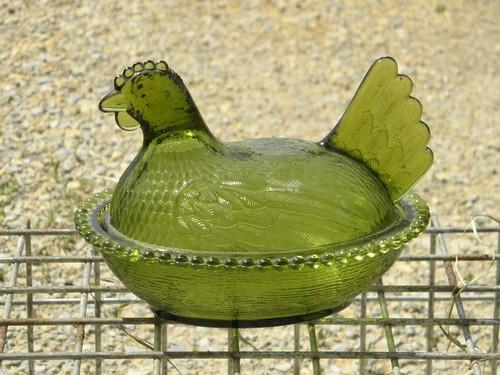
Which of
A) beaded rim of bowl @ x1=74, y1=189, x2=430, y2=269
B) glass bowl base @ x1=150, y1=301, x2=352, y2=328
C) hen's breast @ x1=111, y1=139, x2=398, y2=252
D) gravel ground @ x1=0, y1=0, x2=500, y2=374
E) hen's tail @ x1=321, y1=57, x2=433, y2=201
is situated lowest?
glass bowl base @ x1=150, y1=301, x2=352, y2=328

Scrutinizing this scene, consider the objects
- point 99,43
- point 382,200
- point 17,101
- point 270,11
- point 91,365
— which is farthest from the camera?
point 270,11

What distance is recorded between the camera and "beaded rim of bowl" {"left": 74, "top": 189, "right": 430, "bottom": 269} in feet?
3.70

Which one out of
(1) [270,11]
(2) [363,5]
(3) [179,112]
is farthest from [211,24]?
(3) [179,112]

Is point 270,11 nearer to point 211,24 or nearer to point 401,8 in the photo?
point 211,24

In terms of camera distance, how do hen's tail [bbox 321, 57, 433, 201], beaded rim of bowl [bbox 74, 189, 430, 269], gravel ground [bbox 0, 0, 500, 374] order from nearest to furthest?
1. beaded rim of bowl [bbox 74, 189, 430, 269]
2. hen's tail [bbox 321, 57, 433, 201]
3. gravel ground [bbox 0, 0, 500, 374]

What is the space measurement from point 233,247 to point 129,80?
9.3 inches

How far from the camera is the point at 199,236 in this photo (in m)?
1.17

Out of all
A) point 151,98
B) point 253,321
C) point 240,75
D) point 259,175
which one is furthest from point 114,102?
point 240,75

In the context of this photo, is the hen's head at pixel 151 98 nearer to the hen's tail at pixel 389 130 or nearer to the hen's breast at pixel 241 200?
the hen's breast at pixel 241 200

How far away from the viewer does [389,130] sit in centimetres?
131

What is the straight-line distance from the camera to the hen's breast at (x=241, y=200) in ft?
3.84

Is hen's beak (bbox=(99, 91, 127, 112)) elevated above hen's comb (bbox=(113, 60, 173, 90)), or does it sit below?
below

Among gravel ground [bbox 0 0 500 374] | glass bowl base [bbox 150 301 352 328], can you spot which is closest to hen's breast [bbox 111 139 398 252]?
glass bowl base [bbox 150 301 352 328]

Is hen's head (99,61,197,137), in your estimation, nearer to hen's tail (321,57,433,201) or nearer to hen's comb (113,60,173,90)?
hen's comb (113,60,173,90)
